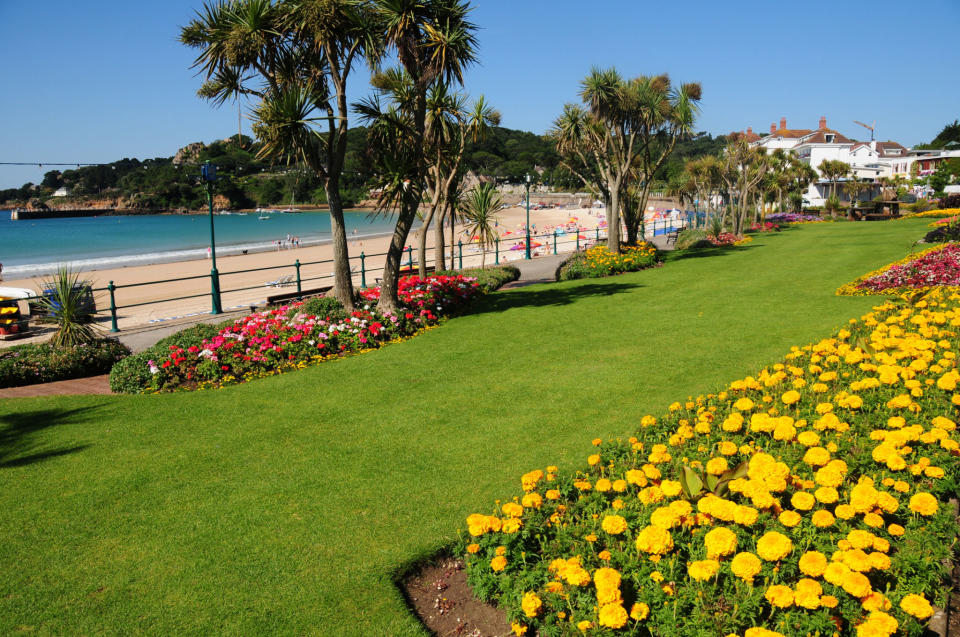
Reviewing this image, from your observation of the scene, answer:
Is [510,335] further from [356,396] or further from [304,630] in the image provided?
[304,630]

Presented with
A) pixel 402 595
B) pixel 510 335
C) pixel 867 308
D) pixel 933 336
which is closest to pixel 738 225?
pixel 867 308

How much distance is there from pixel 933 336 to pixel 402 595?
229 inches

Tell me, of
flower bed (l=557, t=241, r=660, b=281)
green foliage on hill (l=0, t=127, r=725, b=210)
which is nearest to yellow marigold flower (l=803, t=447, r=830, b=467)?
flower bed (l=557, t=241, r=660, b=281)

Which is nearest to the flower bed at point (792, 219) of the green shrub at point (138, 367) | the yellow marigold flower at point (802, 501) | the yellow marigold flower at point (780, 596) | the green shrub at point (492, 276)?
the green shrub at point (492, 276)

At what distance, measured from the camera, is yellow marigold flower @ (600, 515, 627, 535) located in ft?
12.3

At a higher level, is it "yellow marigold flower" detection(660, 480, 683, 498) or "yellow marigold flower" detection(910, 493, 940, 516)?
"yellow marigold flower" detection(910, 493, 940, 516)

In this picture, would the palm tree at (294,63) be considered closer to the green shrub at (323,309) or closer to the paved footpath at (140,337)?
the green shrub at (323,309)

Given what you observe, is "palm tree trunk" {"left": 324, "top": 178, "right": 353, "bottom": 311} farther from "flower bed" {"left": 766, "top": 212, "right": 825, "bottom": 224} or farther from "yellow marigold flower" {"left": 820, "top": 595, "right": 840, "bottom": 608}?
"flower bed" {"left": 766, "top": 212, "right": 825, "bottom": 224}

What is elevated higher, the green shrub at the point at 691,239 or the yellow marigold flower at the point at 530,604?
the green shrub at the point at 691,239

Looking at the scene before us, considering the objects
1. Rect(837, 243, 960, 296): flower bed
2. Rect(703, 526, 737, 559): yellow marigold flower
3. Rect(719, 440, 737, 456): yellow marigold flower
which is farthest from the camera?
Rect(837, 243, 960, 296): flower bed

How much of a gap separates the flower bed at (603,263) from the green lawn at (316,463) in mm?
7092

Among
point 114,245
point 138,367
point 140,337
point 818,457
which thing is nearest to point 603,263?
point 140,337

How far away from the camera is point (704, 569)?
3205 millimetres

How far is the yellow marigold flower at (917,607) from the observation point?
277 cm
